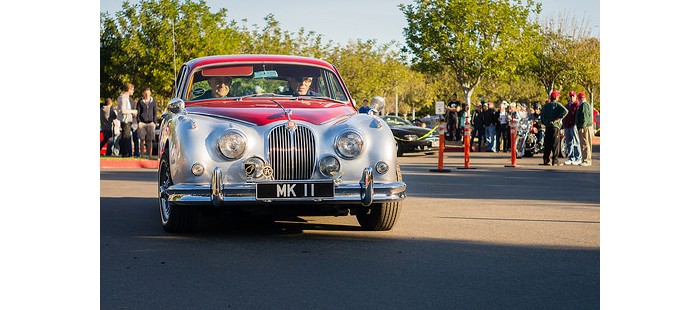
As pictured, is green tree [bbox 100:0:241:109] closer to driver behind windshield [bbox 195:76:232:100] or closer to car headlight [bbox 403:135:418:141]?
car headlight [bbox 403:135:418:141]

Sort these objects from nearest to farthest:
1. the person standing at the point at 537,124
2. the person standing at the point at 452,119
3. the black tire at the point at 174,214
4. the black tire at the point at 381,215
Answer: the black tire at the point at 174,214 → the black tire at the point at 381,215 → the person standing at the point at 537,124 → the person standing at the point at 452,119

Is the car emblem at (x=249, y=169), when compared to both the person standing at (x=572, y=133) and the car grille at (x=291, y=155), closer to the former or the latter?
the car grille at (x=291, y=155)

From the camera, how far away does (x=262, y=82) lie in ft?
34.3

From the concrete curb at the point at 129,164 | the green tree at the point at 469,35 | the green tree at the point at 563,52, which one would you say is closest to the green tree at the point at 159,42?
the green tree at the point at 469,35

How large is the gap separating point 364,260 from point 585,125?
1505 centimetres

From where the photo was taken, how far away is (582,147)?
23.2m

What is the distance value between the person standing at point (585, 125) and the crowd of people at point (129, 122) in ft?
31.7

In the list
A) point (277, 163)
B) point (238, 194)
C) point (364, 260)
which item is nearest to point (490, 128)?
point (277, 163)

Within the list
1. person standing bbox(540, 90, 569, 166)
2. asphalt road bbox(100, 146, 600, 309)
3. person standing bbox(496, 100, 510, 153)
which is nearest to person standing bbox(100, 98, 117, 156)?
person standing bbox(540, 90, 569, 166)

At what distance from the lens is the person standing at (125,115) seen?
2398cm
